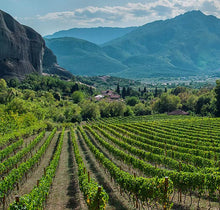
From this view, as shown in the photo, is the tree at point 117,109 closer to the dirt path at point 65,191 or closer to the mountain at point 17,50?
the mountain at point 17,50

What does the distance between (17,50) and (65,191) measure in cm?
12937

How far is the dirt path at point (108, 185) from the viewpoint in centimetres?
1748

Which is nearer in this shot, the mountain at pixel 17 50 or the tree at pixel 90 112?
the tree at pixel 90 112

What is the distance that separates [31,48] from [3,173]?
13594 cm

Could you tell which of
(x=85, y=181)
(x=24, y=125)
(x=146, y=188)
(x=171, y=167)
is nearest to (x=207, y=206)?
(x=146, y=188)

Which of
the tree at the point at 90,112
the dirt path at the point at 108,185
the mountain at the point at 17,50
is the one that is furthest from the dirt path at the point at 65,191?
the mountain at the point at 17,50

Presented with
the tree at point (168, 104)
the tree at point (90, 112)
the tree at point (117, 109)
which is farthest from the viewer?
the tree at point (168, 104)

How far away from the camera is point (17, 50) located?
13312 centimetres

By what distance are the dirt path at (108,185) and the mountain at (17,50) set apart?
11037 cm

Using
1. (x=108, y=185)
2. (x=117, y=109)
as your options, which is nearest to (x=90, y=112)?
(x=117, y=109)

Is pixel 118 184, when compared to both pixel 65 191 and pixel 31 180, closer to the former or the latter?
pixel 65 191

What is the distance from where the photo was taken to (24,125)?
196ft

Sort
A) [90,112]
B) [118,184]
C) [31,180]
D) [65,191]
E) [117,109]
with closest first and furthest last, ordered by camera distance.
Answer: [118,184] → [65,191] → [31,180] → [90,112] → [117,109]

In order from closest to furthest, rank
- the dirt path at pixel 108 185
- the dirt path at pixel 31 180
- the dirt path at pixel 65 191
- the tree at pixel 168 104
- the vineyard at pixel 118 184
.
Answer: the vineyard at pixel 118 184, the dirt path at pixel 108 185, the dirt path at pixel 65 191, the dirt path at pixel 31 180, the tree at pixel 168 104
